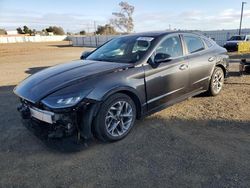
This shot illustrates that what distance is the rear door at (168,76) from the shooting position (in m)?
4.23

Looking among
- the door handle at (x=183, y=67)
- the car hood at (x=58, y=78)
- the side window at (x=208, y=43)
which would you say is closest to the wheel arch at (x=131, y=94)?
the car hood at (x=58, y=78)

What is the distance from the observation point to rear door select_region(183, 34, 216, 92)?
5.05 meters

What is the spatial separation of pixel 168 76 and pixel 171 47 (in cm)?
63

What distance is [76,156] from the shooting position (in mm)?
3494

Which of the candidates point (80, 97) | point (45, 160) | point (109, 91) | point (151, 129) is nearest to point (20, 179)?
point (45, 160)

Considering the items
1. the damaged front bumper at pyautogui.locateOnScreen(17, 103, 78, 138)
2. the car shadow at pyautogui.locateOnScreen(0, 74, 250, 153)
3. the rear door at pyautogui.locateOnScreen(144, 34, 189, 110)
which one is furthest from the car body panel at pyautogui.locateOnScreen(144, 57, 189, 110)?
the damaged front bumper at pyautogui.locateOnScreen(17, 103, 78, 138)

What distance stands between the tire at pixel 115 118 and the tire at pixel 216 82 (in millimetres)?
2544

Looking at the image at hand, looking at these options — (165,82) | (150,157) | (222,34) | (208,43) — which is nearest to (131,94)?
(165,82)

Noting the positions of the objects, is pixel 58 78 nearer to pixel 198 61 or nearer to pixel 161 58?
pixel 161 58

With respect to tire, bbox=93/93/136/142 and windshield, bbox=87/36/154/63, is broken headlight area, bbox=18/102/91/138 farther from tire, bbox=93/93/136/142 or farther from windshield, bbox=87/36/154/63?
windshield, bbox=87/36/154/63

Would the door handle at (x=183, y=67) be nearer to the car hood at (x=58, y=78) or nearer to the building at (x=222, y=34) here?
the car hood at (x=58, y=78)

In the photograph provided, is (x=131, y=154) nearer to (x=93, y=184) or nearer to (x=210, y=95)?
(x=93, y=184)

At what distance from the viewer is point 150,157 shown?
3.39 meters

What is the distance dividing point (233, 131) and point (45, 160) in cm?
289
